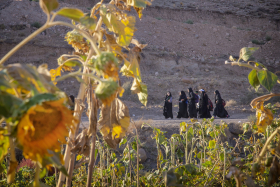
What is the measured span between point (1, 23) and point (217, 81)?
16412mm

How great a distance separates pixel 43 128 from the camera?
57 centimetres

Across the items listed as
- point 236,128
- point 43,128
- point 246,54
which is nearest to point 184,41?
point 236,128

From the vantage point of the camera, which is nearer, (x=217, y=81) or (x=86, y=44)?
(x=86, y=44)

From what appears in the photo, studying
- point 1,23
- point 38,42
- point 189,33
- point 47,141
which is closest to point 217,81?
point 189,33

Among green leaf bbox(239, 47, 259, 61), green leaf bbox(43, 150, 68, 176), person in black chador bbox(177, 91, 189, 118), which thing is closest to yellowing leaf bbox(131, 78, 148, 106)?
green leaf bbox(239, 47, 259, 61)

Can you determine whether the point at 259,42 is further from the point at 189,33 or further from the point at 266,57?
the point at 189,33

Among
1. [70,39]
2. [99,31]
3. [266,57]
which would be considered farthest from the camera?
[266,57]

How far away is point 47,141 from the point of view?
0.58m

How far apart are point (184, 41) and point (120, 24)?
78.4 ft

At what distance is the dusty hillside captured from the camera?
17.0m

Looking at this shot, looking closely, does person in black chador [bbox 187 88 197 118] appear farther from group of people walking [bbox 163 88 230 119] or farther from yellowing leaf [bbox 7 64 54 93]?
yellowing leaf [bbox 7 64 54 93]

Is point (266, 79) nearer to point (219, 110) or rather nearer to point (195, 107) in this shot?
point (195, 107)

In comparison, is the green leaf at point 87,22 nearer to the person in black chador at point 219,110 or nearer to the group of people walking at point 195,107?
the group of people walking at point 195,107

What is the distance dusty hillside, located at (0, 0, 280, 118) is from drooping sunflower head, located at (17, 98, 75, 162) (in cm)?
1205
